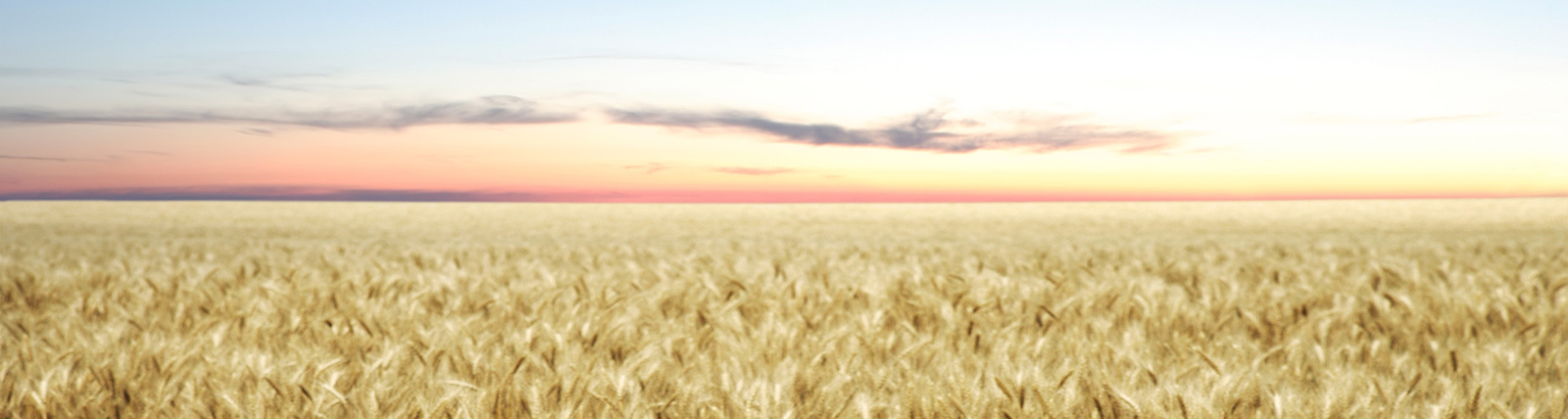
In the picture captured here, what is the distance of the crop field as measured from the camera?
2.39 meters

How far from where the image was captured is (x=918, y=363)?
3.10 meters

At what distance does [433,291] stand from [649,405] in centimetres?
294

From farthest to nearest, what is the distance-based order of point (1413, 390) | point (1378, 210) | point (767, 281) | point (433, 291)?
1. point (1378, 210)
2. point (767, 281)
3. point (433, 291)
4. point (1413, 390)

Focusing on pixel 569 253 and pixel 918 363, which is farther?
pixel 569 253

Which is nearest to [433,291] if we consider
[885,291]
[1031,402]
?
[885,291]

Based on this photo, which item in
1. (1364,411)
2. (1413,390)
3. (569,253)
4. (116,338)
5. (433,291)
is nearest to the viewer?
(1364,411)

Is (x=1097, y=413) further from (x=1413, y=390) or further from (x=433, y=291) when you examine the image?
(x=433, y=291)

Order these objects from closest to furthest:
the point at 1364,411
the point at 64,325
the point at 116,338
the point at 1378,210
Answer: the point at 1364,411
the point at 116,338
the point at 64,325
the point at 1378,210

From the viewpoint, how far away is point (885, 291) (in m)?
4.95

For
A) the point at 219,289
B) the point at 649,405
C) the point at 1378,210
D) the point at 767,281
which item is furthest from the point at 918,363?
the point at 1378,210

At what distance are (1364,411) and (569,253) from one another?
6571 mm

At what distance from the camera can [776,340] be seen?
11.0 feet

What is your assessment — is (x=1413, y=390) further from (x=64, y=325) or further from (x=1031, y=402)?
(x=64, y=325)

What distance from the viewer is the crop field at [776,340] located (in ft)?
7.84
